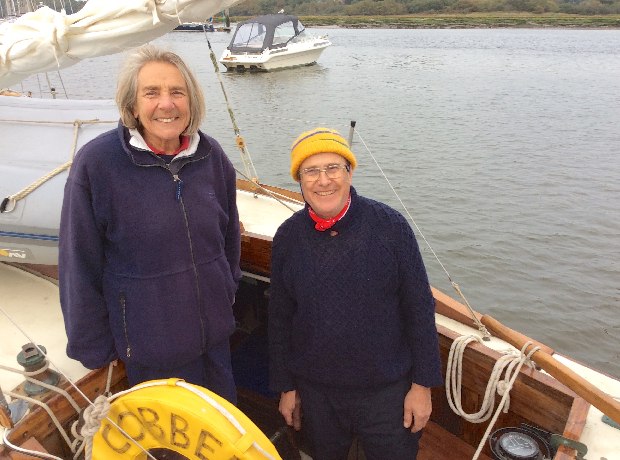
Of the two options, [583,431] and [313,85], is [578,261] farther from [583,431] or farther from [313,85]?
[313,85]

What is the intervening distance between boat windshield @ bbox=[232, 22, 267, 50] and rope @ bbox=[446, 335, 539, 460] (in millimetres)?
29489

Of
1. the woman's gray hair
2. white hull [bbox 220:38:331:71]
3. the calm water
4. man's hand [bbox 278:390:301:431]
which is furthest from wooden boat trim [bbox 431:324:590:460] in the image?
white hull [bbox 220:38:331:71]

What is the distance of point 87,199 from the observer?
190 cm

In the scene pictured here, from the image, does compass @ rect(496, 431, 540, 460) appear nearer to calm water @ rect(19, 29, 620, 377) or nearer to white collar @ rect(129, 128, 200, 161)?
white collar @ rect(129, 128, 200, 161)

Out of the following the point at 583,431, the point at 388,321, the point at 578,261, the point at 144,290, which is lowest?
the point at 578,261

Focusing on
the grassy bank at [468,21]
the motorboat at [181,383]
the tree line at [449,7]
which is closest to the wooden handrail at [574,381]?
the motorboat at [181,383]

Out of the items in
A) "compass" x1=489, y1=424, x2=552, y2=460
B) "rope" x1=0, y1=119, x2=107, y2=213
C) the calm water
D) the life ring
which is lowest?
the calm water

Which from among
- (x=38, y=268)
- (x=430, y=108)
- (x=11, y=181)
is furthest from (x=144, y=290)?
(x=430, y=108)

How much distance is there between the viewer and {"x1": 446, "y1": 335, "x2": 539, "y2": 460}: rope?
2.44 metres

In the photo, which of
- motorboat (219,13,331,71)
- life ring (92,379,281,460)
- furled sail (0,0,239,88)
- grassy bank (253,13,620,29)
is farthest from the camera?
grassy bank (253,13,620,29)

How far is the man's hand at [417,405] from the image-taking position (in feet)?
7.07

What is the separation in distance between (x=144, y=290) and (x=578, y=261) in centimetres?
827

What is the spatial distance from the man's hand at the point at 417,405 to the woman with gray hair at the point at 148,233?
2.71 feet

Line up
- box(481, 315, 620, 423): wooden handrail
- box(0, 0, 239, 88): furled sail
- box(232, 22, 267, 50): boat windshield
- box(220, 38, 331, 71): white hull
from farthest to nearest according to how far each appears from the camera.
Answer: box(232, 22, 267, 50): boat windshield
box(220, 38, 331, 71): white hull
box(0, 0, 239, 88): furled sail
box(481, 315, 620, 423): wooden handrail
